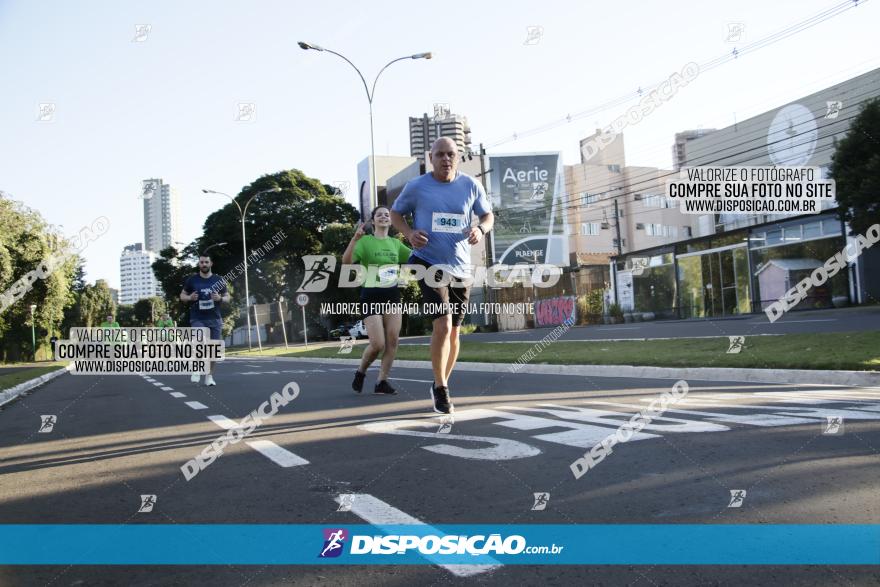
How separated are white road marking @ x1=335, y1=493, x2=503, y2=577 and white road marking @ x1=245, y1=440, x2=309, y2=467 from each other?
0.98m

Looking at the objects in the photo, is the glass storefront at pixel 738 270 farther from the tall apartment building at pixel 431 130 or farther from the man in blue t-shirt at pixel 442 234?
the tall apartment building at pixel 431 130

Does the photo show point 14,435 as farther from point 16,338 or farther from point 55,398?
point 16,338

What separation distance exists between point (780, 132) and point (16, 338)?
47.4 meters

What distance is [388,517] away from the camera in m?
Result: 2.96

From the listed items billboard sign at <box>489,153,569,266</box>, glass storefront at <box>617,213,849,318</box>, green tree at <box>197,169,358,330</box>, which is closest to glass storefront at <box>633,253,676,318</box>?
glass storefront at <box>617,213,849,318</box>

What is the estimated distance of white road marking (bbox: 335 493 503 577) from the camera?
236 centimetres

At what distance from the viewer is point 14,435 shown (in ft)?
22.0

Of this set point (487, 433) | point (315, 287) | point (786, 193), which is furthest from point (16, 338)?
point (487, 433)

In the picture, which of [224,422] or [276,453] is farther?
[224,422]

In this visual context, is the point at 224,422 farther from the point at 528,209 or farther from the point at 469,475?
the point at 528,209

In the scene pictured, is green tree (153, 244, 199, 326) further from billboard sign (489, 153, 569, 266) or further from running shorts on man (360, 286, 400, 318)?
running shorts on man (360, 286, 400, 318)

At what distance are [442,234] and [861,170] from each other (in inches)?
824

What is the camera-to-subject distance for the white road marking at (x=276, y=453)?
4.24 m

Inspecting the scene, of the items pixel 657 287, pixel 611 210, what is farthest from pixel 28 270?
pixel 611 210
